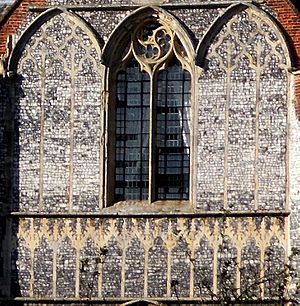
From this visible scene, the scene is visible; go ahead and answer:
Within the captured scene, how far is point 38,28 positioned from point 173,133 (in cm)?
330

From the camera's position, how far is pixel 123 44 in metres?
30.6

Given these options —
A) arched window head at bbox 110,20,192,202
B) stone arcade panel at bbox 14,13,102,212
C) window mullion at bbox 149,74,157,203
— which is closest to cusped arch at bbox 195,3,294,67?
arched window head at bbox 110,20,192,202

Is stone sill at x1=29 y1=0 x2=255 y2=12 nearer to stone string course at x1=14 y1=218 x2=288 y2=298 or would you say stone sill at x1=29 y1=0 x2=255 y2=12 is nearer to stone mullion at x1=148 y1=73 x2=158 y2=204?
stone mullion at x1=148 y1=73 x2=158 y2=204

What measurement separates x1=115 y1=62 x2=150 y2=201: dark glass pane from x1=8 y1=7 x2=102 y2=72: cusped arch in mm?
1064

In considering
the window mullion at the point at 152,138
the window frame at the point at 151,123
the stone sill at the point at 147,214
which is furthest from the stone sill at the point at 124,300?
the window mullion at the point at 152,138

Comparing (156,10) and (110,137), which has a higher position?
(156,10)

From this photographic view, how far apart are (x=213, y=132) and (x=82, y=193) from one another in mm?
2681

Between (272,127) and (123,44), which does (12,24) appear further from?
(272,127)

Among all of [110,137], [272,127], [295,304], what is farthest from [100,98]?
[295,304]

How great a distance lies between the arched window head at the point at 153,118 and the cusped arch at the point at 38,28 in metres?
0.92

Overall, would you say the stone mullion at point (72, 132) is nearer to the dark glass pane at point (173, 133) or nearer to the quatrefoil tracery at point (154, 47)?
the quatrefoil tracery at point (154, 47)

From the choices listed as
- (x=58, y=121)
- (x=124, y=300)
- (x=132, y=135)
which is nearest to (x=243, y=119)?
(x=132, y=135)

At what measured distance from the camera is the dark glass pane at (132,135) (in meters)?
30.3

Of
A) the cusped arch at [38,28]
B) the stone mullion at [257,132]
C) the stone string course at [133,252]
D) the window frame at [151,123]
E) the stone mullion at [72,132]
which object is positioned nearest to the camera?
the stone string course at [133,252]
